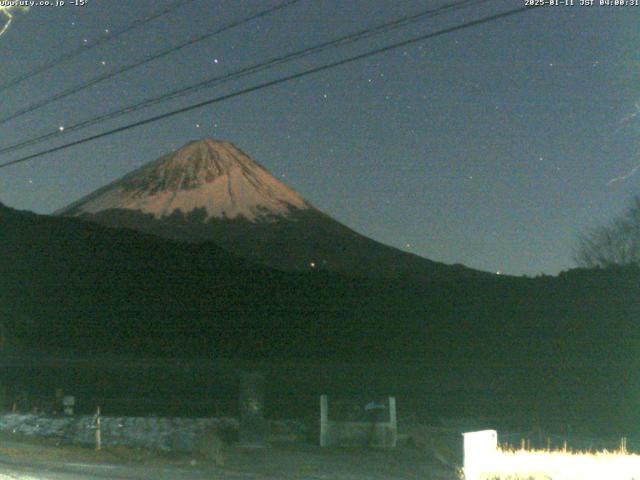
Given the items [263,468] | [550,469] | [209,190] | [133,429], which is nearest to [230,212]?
[209,190]

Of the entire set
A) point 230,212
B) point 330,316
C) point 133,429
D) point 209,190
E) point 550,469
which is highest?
point 209,190

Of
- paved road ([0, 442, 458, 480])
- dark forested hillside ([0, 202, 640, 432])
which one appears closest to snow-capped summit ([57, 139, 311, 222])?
dark forested hillside ([0, 202, 640, 432])

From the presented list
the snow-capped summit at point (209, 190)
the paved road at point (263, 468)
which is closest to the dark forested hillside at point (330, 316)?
the paved road at point (263, 468)

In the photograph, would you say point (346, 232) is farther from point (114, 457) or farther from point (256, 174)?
point (114, 457)

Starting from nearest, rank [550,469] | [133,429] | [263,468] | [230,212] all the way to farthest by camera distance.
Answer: [550,469], [263,468], [133,429], [230,212]

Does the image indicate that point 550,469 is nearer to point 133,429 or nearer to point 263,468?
point 263,468

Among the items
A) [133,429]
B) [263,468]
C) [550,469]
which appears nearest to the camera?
[550,469]

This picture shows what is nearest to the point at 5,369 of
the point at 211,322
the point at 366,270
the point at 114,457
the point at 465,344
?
the point at 211,322
